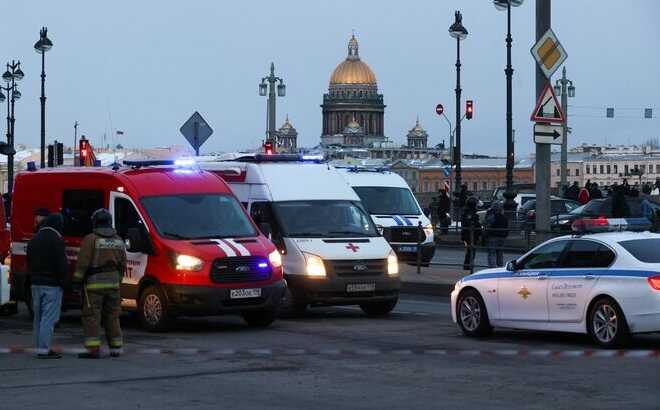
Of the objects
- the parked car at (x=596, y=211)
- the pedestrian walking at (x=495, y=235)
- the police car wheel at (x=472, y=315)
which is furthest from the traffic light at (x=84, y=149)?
the police car wheel at (x=472, y=315)

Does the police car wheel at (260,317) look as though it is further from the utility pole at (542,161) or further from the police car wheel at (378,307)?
the utility pole at (542,161)

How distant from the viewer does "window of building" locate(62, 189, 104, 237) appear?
69.0 feet

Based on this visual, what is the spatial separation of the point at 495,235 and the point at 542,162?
5.79m

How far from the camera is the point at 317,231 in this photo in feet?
72.1

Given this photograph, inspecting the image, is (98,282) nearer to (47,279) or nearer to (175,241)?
(47,279)

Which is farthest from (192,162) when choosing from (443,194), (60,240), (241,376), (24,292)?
(443,194)

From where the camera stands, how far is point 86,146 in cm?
3797

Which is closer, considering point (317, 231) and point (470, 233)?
point (317, 231)

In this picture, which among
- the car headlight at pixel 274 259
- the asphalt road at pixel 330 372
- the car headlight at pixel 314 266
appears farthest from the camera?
the car headlight at pixel 314 266

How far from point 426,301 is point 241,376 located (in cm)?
1182

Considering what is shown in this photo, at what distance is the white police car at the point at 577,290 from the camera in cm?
1659

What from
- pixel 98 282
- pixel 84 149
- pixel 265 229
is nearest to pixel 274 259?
pixel 265 229

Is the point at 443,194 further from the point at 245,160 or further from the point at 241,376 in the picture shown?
the point at 241,376

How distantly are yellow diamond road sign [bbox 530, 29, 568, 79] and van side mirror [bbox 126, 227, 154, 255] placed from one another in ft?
24.4
